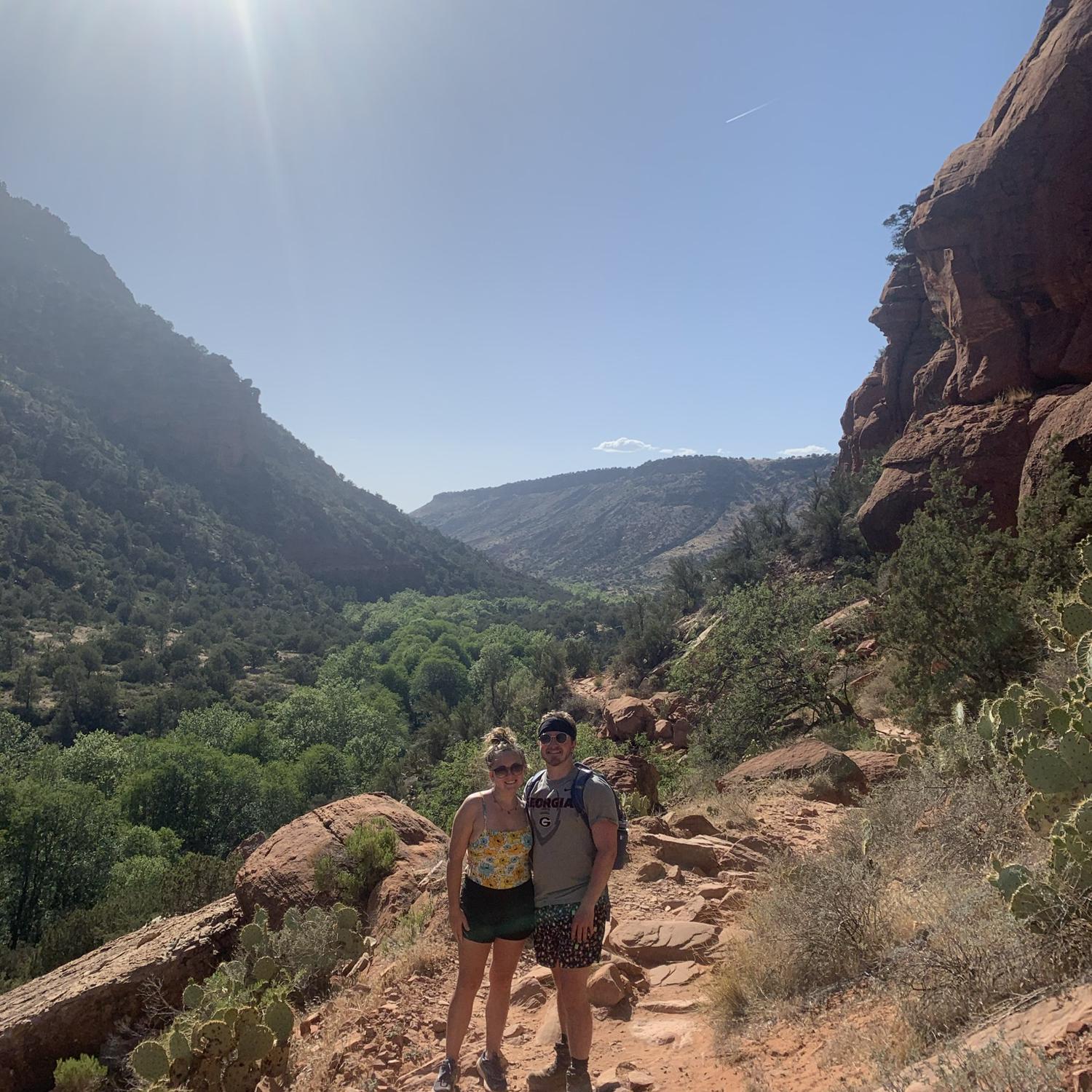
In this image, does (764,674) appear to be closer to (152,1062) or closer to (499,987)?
(499,987)

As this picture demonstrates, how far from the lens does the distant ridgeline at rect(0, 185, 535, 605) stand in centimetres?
5959

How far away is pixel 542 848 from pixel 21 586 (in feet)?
197

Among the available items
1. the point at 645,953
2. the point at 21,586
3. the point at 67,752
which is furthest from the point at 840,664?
the point at 21,586

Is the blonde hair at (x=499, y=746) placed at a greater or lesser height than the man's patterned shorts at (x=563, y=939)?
greater

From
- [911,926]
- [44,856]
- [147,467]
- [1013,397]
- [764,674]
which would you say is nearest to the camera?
[911,926]

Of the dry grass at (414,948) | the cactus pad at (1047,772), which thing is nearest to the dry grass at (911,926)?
the cactus pad at (1047,772)

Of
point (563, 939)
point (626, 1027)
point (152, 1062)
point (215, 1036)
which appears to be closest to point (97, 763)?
point (152, 1062)

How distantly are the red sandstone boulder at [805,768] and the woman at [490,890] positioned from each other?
670cm

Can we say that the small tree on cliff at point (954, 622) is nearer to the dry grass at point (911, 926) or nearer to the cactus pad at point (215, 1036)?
the dry grass at point (911, 926)

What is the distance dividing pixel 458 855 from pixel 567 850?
0.55 m

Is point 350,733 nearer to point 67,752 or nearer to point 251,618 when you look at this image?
point 67,752

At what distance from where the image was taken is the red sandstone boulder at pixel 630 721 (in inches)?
765

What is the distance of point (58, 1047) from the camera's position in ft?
19.2

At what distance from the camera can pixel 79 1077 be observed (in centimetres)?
533
